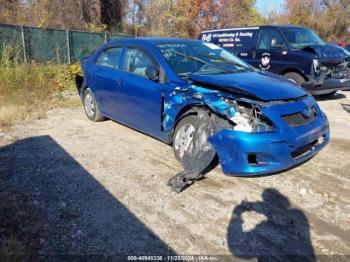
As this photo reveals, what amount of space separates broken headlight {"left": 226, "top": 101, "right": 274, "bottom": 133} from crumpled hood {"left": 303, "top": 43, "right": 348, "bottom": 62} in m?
5.16

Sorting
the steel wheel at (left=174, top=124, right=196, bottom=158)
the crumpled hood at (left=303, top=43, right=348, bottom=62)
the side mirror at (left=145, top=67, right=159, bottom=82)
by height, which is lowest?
the steel wheel at (left=174, top=124, right=196, bottom=158)

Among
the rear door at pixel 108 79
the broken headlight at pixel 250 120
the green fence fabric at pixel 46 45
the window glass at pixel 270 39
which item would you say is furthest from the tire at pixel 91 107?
the green fence fabric at pixel 46 45

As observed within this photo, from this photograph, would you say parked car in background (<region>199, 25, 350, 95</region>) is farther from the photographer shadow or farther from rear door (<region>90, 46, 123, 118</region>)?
the photographer shadow

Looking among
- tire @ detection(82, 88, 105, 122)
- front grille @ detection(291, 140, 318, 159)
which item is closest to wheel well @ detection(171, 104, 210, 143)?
front grille @ detection(291, 140, 318, 159)

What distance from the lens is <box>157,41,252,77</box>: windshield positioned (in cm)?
466

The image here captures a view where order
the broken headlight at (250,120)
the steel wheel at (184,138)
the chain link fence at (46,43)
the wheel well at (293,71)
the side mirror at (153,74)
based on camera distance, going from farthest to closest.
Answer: the chain link fence at (46,43) → the wheel well at (293,71) → the side mirror at (153,74) → the steel wheel at (184,138) → the broken headlight at (250,120)

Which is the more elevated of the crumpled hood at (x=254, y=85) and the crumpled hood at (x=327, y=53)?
the crumpled hood at (x=327, y=53)

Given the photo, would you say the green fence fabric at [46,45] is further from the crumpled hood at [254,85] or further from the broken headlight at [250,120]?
the broken headlight at [250,120]

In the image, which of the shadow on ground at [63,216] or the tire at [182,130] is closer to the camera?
the shadow on ground at [63,216]

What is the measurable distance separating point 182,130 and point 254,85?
41.8 inches

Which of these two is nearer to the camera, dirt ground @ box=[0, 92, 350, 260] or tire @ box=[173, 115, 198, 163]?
dirt ground @ box=[0, 92, 350, 260]

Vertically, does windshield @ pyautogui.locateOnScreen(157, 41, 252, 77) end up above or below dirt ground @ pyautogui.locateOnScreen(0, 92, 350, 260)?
above

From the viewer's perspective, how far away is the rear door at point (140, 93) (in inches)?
184

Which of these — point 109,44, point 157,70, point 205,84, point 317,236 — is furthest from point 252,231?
point 109,44
